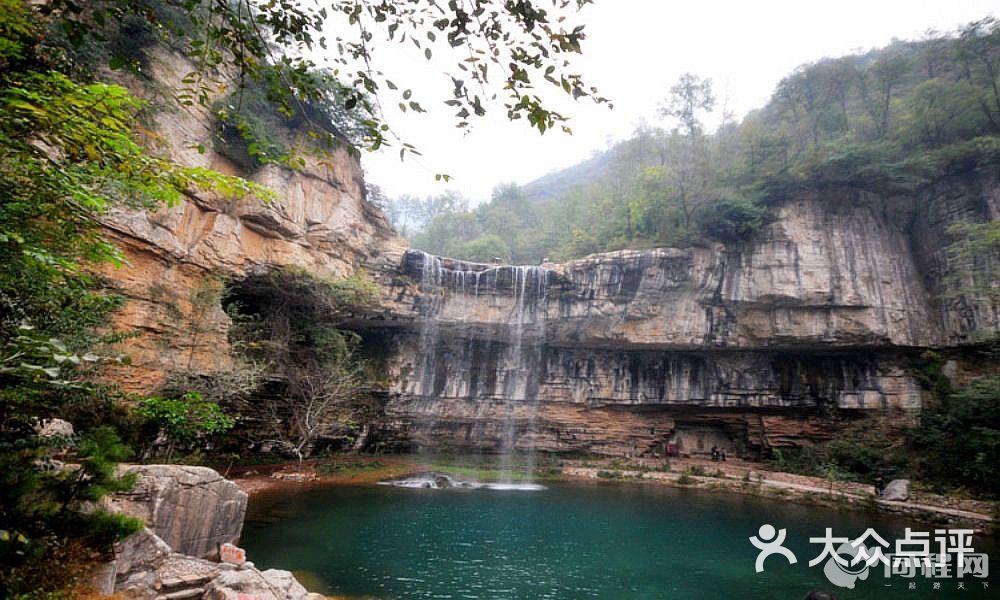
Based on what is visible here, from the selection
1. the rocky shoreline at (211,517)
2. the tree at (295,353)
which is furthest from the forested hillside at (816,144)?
the tree at (295,353)

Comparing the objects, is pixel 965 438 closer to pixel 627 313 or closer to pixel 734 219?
pixel 734 219

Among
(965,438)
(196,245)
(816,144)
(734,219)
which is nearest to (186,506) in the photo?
(196,245)

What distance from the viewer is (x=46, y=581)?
2.83 metres

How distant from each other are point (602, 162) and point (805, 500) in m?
56.8

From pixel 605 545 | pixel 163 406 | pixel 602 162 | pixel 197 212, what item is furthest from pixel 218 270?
pixel 602 162

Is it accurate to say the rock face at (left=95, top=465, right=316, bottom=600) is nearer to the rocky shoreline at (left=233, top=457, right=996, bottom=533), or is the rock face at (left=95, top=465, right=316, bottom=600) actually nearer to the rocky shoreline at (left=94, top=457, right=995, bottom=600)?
the rocky shoreline at (left=94, top=457, right=995, bottom=600)

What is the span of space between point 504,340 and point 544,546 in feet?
41.2

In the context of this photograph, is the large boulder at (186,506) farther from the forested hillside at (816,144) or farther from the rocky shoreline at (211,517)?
the forested hillside at (816,144)

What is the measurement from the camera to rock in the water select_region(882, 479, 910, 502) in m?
13.3

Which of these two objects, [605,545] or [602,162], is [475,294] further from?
[602,162]

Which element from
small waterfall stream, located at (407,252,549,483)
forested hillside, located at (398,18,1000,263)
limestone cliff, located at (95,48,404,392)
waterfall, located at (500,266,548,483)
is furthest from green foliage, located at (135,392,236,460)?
forested hillside, located at (398,18,1000,263)

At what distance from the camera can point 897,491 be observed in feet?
44.4

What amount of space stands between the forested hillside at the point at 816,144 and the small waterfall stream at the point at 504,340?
4788 millimetres

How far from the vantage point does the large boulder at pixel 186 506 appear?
5.75m
